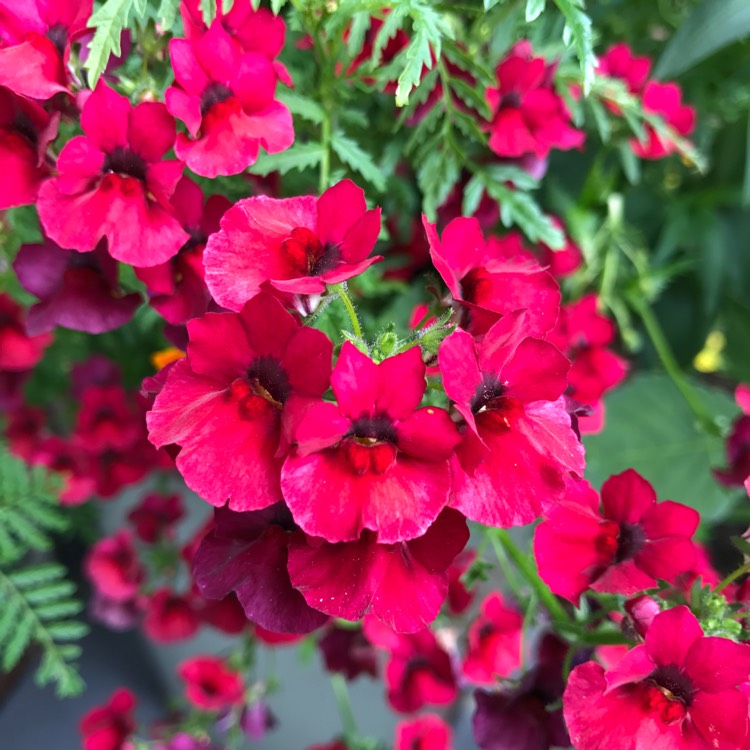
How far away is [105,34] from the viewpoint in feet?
1.23

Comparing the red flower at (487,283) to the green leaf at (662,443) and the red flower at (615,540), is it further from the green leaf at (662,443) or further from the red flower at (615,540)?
the green leaf at (662,443)

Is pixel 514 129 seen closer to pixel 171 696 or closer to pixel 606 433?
pixel 606 433

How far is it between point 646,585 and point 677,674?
0.05m

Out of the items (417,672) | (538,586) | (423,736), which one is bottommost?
(423,736)

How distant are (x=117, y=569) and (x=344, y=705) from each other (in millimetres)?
337

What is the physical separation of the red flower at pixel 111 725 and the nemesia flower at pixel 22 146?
61cm

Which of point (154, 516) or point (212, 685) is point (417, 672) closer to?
point (212, 685)

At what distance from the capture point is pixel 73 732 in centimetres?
98

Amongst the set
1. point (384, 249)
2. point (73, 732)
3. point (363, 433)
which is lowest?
point (73, 732)

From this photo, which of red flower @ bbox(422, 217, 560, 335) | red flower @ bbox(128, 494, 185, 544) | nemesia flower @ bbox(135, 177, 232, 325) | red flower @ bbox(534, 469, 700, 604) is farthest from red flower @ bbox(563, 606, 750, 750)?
red flower @ bbox(128, 494, 185, 544)

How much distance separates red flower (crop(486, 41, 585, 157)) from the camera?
0.54m

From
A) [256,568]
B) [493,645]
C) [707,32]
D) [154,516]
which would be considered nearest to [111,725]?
[154,516]

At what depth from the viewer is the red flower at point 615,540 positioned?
0.38 metres

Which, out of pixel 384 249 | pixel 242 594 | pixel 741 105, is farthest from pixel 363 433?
pixel 741 105
